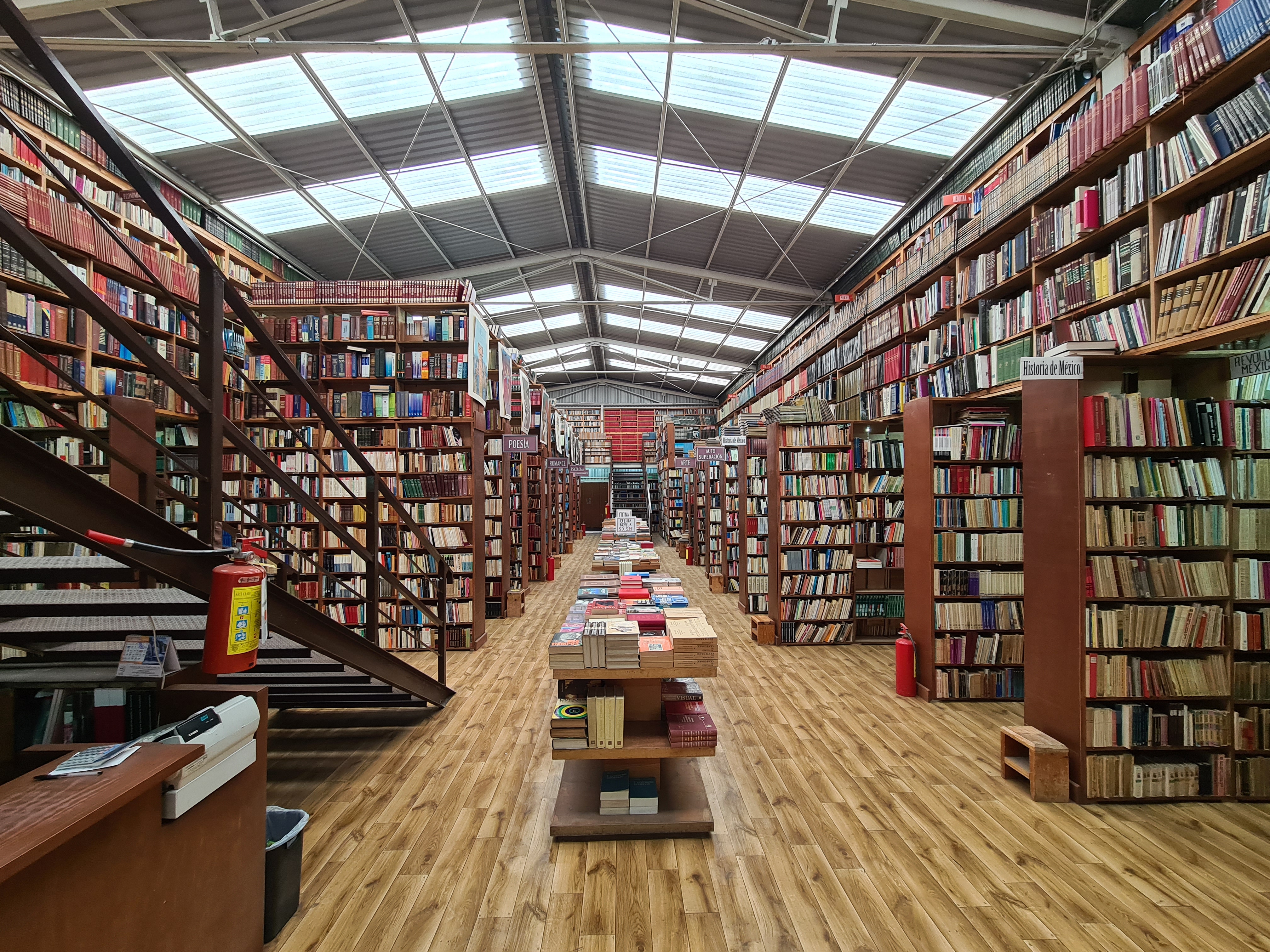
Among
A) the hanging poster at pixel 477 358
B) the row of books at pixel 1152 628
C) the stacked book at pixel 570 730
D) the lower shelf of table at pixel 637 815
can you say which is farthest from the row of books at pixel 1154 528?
the hanging poster at pixel 477 358

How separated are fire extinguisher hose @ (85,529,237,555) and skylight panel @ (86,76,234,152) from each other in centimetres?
622

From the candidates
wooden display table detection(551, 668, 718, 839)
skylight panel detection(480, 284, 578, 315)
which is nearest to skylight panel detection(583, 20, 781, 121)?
wooden display table detection(551, 668, 718, 839)

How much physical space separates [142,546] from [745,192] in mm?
8155

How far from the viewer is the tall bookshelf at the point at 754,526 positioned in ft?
26.2

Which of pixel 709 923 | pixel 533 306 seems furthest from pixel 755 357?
pixel 709 923

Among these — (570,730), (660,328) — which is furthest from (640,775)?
(660,328)

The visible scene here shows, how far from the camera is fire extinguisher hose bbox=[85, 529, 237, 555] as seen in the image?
1.72 metres

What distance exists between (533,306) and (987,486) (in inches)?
436

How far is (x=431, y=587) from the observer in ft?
22.8

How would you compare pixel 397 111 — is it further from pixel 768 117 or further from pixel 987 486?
pixel 987 486

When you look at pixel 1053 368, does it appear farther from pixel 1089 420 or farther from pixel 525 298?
pixel 525 298

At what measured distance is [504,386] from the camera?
8.01 m

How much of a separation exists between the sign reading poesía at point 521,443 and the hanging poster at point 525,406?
1.39 meters

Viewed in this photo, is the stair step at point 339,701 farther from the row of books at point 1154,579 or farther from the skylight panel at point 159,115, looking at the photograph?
the skylight panel at point 159,115
